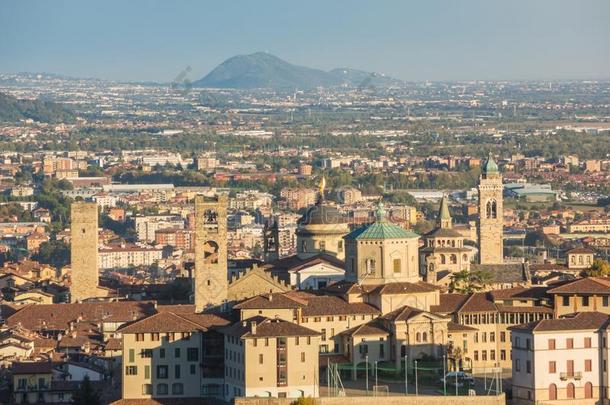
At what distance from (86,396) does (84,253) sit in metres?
19.9

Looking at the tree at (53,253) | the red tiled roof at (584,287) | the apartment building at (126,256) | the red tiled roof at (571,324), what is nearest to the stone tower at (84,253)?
the red tiled roof at (584,287)

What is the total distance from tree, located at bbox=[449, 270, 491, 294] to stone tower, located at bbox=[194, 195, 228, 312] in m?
5.78

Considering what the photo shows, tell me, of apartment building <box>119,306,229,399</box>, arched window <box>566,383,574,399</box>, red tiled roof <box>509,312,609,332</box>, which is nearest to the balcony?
arched window <box>566,383,574,399</box>

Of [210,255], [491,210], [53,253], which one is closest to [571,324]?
[210,255]

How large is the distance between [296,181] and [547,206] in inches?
1159

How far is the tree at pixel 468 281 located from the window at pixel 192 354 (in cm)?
982

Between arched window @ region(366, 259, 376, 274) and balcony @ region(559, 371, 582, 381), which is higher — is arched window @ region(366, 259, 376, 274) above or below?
above

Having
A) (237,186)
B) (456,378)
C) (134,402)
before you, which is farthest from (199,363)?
(237,186)

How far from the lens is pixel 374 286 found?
5609 cm

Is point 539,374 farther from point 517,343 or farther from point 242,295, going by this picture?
point 242,295

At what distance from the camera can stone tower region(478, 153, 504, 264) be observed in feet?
232

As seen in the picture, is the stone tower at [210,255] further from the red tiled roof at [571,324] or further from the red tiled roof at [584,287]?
the red tiled roof at [571,324]

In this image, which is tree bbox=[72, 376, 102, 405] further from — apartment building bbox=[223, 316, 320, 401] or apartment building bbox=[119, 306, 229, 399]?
apartment building bbox=[223, 316, 320, 401]

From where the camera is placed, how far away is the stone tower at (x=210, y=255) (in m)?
56.4
